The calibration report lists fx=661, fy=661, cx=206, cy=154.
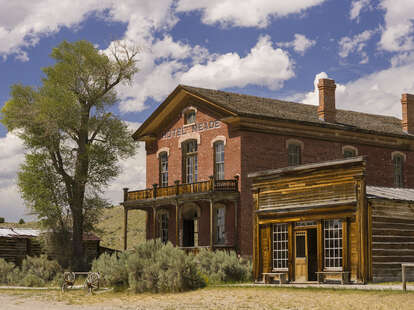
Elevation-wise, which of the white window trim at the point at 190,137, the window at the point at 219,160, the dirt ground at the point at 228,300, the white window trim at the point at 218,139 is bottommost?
the dirt ground at the point at 228,300

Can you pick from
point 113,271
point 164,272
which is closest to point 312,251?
point 164,272

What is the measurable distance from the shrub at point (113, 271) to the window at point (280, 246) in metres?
5.62

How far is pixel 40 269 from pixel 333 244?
17498 mm

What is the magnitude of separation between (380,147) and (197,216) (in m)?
10.9

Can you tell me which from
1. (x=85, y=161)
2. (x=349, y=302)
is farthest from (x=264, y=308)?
(x=85, y=161)

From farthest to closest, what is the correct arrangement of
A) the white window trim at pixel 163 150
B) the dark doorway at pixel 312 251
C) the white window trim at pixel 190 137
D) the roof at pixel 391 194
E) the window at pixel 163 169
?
the window at pixel 163 169 < the white window trim at pixel 163 150 < the white window trim at pixel 190 137 < the dark doorway at pixel 312 251 < the roof at pixel 391 194

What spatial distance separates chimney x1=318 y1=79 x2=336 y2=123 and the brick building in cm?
5

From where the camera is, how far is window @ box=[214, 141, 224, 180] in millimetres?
32906

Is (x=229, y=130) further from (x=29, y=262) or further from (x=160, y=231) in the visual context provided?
(x=29, y=262)

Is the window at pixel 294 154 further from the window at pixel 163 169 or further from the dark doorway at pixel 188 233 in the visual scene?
the window at pixel 163 169

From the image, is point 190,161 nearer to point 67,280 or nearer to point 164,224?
point 164,224

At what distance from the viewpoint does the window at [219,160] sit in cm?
3291

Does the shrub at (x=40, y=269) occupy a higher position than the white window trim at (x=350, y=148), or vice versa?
the white window trim at (x=350, y=148)

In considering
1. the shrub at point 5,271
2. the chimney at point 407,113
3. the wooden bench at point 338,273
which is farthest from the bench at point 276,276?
the chimney at point 407,113
